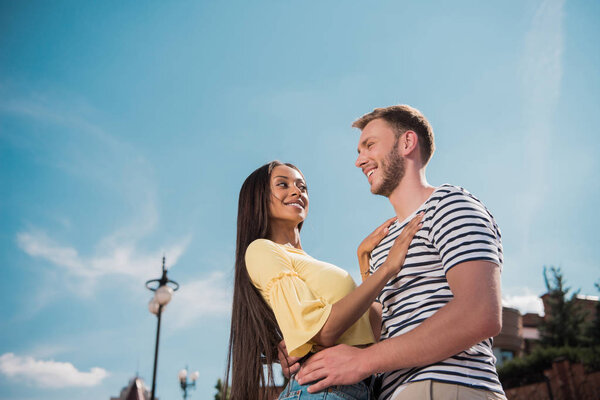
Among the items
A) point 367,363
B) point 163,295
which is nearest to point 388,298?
point 367,363

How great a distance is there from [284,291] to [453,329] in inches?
38.9

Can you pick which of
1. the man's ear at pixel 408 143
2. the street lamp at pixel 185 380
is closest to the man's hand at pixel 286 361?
the man's ear at pixel 408 143

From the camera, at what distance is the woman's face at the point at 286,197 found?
372cm

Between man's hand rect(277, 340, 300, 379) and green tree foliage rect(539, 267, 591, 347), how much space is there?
3360cm

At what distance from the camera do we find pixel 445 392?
2.33 metres

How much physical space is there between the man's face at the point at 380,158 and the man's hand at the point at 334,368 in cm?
112

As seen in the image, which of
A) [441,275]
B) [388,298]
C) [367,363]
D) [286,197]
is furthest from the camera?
[286,197]

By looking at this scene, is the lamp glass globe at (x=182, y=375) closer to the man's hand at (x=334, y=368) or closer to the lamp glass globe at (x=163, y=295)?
the lamp glass globe at (x=163, y=295)

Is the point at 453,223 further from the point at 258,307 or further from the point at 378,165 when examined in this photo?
the point at 258,307

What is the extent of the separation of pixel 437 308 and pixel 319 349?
722 millimetres

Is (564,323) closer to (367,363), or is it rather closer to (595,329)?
(595,329)

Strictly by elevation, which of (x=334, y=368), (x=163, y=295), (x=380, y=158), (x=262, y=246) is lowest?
(x=334, y=368)

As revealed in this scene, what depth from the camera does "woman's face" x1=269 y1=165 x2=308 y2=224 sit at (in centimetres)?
372

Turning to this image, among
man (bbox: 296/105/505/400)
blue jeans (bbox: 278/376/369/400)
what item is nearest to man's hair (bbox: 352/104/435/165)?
man (bbox: 296/105/505/400)
